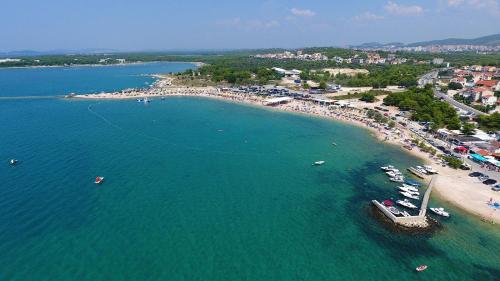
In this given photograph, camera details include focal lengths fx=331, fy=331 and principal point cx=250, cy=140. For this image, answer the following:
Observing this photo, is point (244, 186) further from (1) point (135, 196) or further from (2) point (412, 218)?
(2) point (412, 218)

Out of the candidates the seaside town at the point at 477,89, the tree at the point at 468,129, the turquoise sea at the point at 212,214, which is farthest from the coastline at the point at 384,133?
the seaside town at the point at 477,89

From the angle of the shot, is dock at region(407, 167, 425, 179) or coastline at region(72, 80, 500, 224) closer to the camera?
coastline at region(72, 80, 500, 224)

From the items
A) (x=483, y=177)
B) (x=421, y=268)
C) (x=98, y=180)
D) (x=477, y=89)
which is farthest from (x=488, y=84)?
(x=98, y=180)

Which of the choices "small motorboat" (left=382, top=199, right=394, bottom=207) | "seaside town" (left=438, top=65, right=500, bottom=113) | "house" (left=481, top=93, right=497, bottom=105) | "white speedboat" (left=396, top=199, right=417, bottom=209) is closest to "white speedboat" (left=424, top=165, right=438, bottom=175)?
"white speedboat" (left=396, top=199, right=417, bottom=209)

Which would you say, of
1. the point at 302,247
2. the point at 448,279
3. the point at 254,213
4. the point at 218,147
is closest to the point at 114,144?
the point at 218,147

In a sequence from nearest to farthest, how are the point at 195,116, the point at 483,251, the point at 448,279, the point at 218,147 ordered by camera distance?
1. the point at 448,279
2. the point at 483,251
3. the point at 218,147
4. the point at 195,116

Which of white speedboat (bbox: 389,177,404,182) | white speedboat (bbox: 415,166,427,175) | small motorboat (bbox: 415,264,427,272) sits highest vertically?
white speedboat (bbox: 415,166,427,175)

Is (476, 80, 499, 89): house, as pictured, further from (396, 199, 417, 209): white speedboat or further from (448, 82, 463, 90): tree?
(396, 199, 417, 209): white speedboat

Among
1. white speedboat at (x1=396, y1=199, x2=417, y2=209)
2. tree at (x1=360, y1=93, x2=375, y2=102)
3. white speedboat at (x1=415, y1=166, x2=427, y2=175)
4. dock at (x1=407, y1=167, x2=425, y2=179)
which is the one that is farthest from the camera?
tree at (x1=360, y1=93, x2=375, y2=102)
